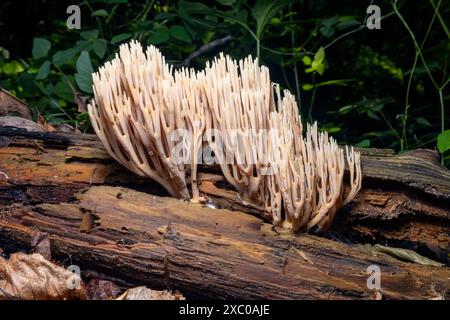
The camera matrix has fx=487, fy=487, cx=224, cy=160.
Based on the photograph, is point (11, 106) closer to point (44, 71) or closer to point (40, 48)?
point (44, 71)

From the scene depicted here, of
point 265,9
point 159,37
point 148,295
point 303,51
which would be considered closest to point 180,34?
point 159,37

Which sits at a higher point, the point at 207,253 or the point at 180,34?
the point at 180,34

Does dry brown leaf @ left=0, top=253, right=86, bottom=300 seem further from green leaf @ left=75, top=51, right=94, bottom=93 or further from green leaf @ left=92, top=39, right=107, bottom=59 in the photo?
green leaf @ left=92, top=39, right=107, bottom=59

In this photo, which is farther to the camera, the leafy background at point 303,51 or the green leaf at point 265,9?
the leafy background at point 303,51

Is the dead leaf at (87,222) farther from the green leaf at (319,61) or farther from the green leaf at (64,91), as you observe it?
the green leaf at (319,61)

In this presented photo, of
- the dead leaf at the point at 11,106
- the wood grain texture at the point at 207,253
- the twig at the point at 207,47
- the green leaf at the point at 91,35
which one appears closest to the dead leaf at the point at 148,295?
the wood grain texture at the point at 207,253

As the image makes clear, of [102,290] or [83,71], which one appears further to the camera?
[83,71]
